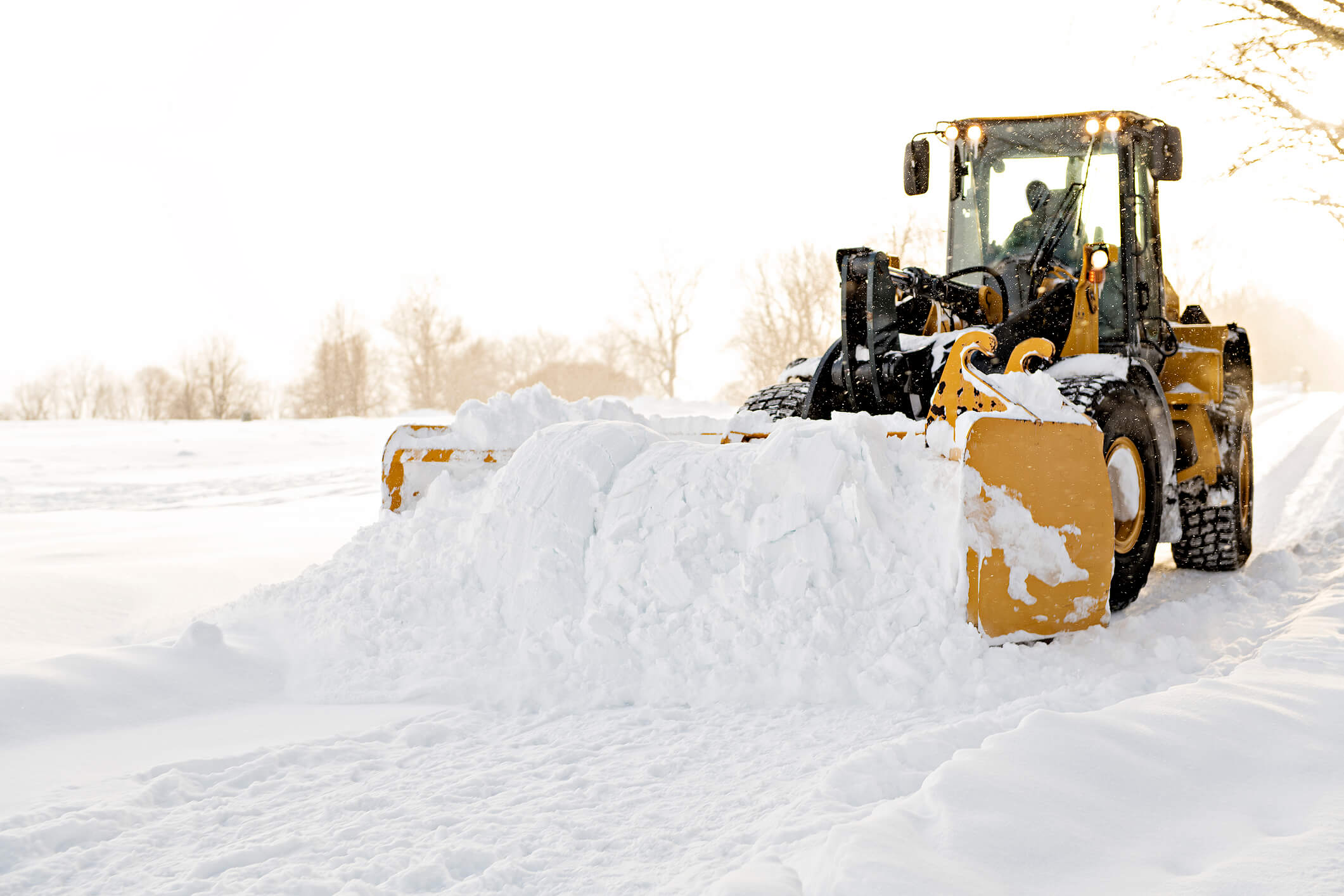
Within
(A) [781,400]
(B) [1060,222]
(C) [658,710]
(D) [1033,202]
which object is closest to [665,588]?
(C) [658,710]

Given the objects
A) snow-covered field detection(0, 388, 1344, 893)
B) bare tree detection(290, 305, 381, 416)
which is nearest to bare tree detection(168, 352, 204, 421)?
bare tree detection(290, 305, 381, 416)

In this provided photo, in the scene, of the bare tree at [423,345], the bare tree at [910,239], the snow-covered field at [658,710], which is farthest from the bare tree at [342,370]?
the snow-covered field at [658,710]

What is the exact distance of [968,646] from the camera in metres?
3.61

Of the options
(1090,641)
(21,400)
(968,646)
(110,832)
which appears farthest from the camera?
(21,400)

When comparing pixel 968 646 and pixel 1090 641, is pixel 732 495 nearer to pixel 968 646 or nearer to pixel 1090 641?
pixel 968 646

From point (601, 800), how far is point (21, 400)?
49.6m

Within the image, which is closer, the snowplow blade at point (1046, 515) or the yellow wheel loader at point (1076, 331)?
the snowplow blade at point (1046, 515)

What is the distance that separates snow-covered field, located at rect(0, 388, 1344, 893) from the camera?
220 cm

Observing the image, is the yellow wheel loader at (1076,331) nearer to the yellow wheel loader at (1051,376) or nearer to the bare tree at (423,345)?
the yellow wheel loader at (1051,376)

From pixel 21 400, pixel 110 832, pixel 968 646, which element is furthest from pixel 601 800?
pixel 21 400

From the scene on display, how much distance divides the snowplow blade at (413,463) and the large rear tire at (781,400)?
1698 mm

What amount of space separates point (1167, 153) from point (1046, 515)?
2661mm

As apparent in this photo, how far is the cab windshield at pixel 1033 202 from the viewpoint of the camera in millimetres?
5578

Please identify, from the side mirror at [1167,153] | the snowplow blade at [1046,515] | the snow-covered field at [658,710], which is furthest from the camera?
the side mirror at [1167,153]
